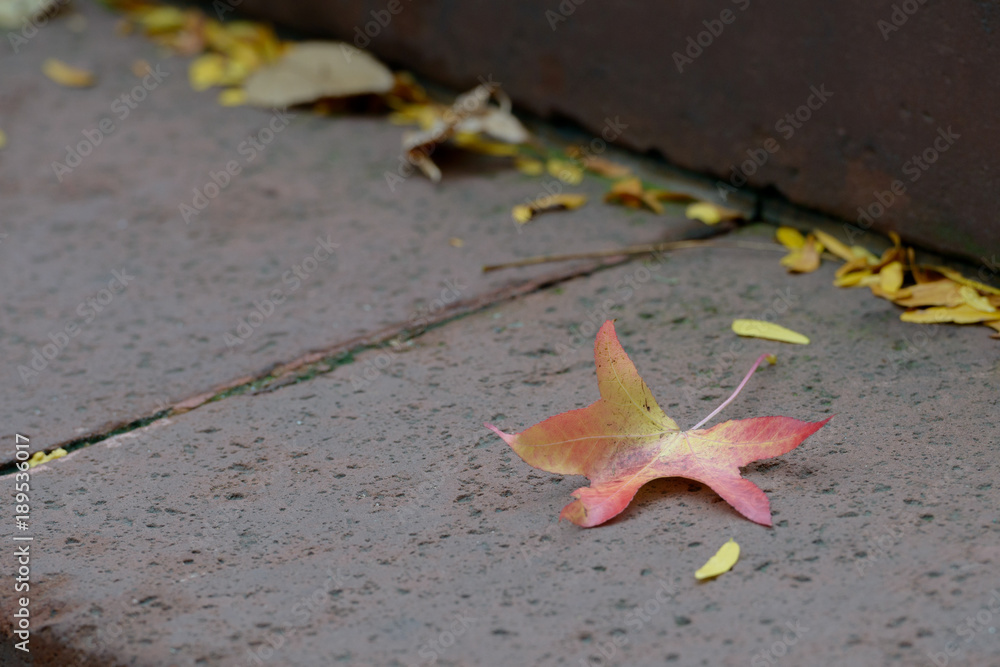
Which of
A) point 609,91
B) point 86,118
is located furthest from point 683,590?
point 86,118

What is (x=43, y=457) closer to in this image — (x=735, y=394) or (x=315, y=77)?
(x=735, y=394)

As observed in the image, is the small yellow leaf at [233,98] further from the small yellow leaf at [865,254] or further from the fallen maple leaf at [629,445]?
the fallen maple leaf at [629,445]

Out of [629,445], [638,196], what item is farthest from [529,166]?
[629,445]

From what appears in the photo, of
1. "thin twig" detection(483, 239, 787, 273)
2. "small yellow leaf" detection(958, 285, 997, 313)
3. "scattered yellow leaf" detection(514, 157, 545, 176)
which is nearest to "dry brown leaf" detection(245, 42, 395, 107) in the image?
"scattered yellow leaf" detection(514, 157, 545, 176)

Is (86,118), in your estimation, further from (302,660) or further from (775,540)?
(775,540)

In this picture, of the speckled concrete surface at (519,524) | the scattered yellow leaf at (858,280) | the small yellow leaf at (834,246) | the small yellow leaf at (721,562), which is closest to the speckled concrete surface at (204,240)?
the speckled concrete surface at (519,524)

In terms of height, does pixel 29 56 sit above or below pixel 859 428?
below
